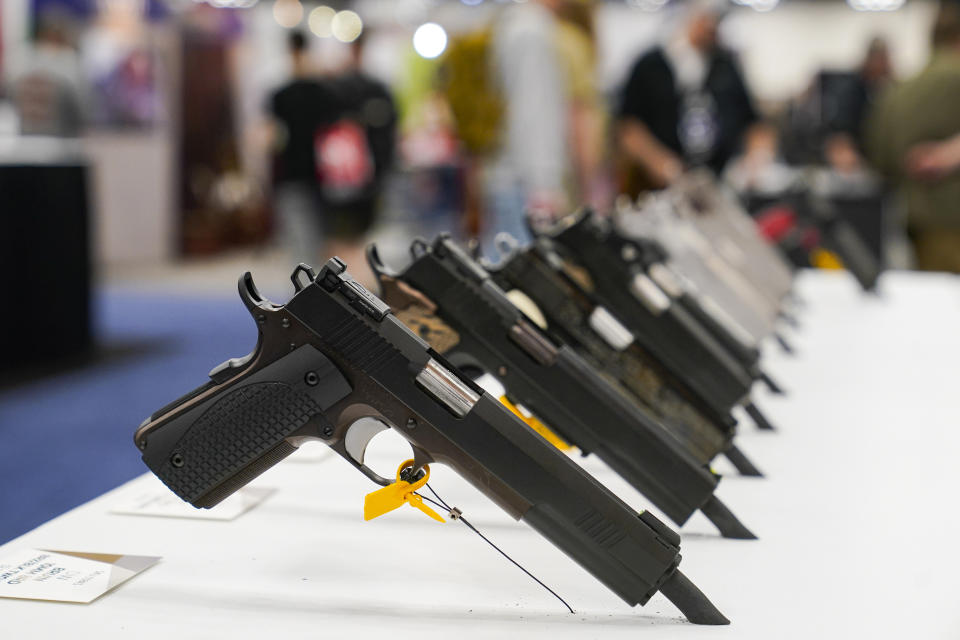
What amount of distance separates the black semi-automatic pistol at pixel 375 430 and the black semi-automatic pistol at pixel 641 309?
70cm

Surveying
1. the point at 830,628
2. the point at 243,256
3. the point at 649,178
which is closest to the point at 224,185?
the point at 243,256

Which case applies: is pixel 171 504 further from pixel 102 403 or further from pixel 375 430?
pixel 102 403

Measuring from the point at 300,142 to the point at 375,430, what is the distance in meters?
4.93

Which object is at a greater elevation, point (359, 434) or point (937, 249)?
point (359, 434)

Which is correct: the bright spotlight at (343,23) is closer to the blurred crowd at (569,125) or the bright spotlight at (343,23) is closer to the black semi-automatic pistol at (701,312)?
the blurred crowd at (569,125)

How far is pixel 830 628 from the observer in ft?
3.94

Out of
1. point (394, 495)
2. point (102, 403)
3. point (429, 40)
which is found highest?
point (429, 40)

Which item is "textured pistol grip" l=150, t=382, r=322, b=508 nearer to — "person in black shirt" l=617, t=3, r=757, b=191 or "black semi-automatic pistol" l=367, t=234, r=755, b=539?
"black semi-automatic pistol" l=367, t=234, r=755, b=539

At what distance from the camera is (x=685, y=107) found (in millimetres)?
5078

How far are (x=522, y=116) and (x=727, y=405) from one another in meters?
2.50

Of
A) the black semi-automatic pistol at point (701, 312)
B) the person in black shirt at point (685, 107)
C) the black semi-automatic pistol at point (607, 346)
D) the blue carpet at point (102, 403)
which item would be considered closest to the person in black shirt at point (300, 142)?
the blue carpet at point (102, 403)

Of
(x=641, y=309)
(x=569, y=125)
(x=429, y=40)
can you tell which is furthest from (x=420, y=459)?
(x=429, y=40)

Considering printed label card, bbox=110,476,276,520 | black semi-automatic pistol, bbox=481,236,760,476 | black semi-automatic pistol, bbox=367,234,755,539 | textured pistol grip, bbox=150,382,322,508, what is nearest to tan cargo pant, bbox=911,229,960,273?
black semi-automatic pistol, bbox=481,236,760,476

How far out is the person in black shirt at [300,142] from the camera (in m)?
5.91
